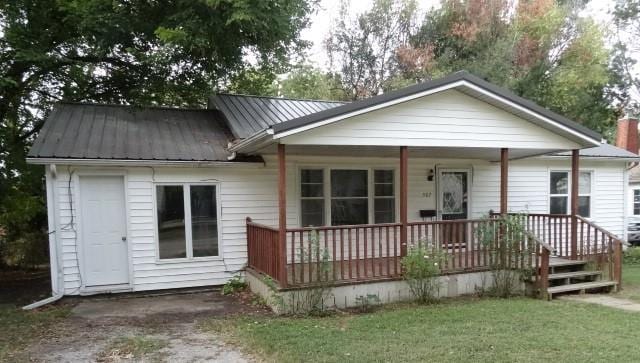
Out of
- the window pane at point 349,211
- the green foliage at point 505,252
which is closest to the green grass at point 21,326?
the window pane at point 349,211

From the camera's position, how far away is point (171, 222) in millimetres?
8039

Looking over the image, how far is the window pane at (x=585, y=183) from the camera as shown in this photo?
12.1 meters

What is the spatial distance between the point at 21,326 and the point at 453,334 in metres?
5.97

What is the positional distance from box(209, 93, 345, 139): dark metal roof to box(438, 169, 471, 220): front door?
3191 mm

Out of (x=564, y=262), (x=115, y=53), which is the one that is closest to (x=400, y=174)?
(x=564, y=262)

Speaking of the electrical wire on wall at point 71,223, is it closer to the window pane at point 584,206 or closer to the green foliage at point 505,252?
the green foliage at point 505,252

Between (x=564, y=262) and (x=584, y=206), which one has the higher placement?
(x=584, y=206)

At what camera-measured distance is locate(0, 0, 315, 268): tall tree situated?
32.1 ft

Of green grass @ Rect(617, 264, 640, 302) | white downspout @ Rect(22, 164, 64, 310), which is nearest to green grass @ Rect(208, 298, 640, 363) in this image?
green grass @ Rect(617, 264, 640, 302)

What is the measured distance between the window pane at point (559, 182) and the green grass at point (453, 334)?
5551mm

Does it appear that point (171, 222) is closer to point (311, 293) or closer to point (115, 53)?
point (311, 293)

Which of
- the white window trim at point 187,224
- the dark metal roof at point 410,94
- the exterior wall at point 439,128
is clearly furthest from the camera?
the white window trim at point 187,224

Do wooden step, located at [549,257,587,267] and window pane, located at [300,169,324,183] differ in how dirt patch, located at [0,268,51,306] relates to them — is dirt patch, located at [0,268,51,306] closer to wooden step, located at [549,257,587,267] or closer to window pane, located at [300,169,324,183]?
window pane, located at [300,169,324,183]

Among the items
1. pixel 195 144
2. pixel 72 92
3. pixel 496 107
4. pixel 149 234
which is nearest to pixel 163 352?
pixel 149 234
